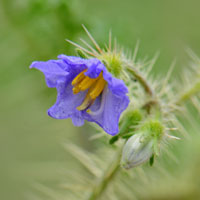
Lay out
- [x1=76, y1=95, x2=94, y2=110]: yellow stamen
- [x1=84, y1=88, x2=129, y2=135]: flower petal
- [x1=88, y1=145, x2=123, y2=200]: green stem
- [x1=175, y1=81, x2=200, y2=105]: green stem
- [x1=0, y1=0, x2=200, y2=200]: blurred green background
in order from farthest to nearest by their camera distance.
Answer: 1. [x1=0, y1=0, x2=200, y2=200]: blurred green background
2. [x1=175, y1=81, x2=200, y2=105]: green stem
3. [x1=88, y1=145, x2=123, y2=200]: green stem
4. [x1=76, y1=95, x2=94, y2=110]: yellow stamen
5. [x1=84, y1=88, x2=129, y2=135]: flower petal

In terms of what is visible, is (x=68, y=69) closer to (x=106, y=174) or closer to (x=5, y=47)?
(x=106, y=174)

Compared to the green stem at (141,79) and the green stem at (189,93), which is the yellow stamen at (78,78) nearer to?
the green stem at (141,79)

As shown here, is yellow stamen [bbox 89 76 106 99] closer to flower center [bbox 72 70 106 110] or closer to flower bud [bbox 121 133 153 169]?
flower center [bbox 72 70 106 110]

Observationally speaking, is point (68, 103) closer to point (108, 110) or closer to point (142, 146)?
point (108, 110)

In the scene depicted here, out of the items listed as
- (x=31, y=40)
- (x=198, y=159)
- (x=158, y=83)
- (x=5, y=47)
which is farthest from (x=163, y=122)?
(x=5, y=47)

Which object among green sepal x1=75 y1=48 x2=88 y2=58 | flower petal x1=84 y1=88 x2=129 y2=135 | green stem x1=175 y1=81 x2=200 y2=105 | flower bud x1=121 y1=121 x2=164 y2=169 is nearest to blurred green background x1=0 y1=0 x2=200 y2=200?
green stem x1=175 y1=81 x2=200 y2=105

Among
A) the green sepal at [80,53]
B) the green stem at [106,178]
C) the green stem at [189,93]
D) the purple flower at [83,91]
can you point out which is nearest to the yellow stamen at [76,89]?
the purple flower at [83,91]

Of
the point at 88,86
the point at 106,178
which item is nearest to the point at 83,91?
the point at 88,86
